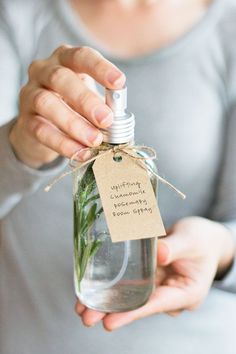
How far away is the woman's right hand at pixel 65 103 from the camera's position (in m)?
0.65

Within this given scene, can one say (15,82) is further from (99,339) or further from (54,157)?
(99,339)

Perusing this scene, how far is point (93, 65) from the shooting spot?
685mm

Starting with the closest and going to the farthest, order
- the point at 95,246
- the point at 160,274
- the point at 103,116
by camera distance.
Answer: the point at 103,116
the point at 95,246
the point at 160,274

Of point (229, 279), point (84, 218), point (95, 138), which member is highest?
point (95, 138)

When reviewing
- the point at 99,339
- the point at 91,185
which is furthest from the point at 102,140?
the point at 99,339

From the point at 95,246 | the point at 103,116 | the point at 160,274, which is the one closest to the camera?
the point at 103,116

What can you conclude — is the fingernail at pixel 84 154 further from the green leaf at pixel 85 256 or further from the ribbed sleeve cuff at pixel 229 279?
the ribbed sleeve cuff at pixel 229 279

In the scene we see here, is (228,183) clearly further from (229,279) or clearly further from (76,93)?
(76,93)

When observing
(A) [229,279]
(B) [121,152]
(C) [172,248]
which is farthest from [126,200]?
(A) [229,279]

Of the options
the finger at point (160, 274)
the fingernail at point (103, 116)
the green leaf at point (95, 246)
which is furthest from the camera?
the finger at point (160, 274)

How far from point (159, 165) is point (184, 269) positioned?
0.18 meters

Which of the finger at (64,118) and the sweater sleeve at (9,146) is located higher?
the finger at (64,118)

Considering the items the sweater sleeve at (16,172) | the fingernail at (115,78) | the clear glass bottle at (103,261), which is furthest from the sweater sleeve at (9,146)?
the fingernail at (115,78)

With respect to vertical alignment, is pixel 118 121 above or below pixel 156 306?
above
